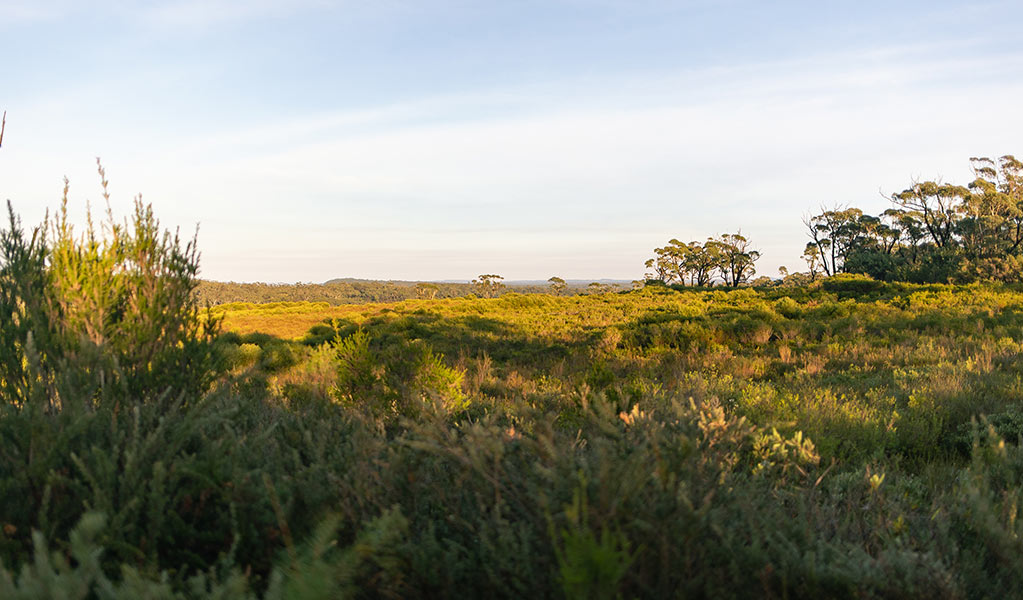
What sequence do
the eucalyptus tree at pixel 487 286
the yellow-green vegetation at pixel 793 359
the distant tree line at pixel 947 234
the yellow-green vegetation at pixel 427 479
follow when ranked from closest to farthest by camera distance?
the yellow-green vegetation at pixel 427 479 → the yellow-green vegetation at pixel 793 359 → the distant tree line at pixel 947 234 → the eucalyptus tree at pixel 487 286

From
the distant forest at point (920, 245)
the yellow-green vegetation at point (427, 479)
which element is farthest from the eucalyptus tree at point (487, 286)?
the yellow-green vegetation at point (427, 479)

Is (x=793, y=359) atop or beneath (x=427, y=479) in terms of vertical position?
beneath

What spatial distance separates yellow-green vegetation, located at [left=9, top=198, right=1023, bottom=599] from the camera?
6.56 feet

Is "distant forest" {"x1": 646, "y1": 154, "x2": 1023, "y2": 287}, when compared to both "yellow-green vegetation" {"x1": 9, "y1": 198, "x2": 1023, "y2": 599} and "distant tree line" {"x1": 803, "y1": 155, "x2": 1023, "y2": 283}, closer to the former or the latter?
"distant tree line" {"x1": 803, "y1": 155, "x2": 1023, "y2": 283}

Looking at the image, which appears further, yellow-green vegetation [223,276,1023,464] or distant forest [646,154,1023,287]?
distant forest [646,154,1023,287]

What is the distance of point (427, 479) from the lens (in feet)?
10.2

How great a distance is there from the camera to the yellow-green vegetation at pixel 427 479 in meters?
2.00

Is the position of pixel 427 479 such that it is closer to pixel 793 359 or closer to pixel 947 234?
pixel 793 359

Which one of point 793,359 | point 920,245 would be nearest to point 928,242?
point 920,245

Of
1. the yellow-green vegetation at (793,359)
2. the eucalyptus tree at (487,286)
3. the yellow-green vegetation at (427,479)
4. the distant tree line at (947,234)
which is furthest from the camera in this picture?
the eucalyptus tree at (487,286)

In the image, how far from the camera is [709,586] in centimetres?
196

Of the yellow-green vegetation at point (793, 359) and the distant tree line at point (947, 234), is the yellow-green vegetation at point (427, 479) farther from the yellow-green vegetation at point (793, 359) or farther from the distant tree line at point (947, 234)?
the distant tree line at point (947, 234)

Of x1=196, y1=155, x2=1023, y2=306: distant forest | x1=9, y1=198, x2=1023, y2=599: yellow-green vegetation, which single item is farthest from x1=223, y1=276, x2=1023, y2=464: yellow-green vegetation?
x1=196, y1=155, x2=1023, y2=306: distant forest

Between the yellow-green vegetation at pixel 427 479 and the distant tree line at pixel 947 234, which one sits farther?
the distant tree line at pixel 947 234
